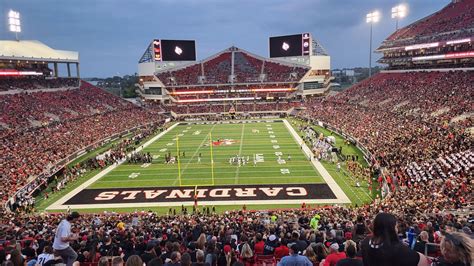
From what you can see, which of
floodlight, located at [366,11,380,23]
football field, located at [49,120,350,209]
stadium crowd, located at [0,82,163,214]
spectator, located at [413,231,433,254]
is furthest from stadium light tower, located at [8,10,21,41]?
spectator, located at [413,231,433,254]

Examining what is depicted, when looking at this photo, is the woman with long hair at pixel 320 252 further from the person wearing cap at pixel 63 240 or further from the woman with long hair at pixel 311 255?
the person wearing cap at pixel 63 240

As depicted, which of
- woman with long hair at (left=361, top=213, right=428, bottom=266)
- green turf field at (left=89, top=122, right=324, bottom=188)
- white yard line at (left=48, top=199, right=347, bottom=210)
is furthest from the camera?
green turf field at (left=89, top=122, right=324, bottom=188)

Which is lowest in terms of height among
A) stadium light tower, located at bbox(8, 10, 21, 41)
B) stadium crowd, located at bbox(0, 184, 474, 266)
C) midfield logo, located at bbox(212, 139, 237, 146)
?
midfield logo, located at bbox(212, 139, 237, 146)

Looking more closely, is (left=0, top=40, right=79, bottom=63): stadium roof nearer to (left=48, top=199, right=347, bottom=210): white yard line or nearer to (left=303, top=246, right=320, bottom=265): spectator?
(left=48, top=199, right=347, bottom=210): white yard line

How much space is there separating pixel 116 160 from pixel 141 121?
24817 mm

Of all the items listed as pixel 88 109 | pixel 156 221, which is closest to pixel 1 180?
pixel 156 221

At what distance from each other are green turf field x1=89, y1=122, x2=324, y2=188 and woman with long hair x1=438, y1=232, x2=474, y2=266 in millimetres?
21952

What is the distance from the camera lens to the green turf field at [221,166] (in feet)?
84.4

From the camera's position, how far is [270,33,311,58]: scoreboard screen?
80625mm

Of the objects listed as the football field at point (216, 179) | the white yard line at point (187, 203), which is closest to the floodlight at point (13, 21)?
the football field at point (216, 179)

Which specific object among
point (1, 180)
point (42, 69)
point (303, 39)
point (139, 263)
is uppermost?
point (303, 39)

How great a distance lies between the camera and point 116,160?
3195 cm

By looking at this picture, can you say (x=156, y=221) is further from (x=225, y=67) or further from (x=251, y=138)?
(x=225, y=67)

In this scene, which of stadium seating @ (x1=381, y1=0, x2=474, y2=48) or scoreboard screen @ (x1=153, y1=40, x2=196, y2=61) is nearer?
stadium seating @ (x1=381, y1=0, x2=474, y2=48)
